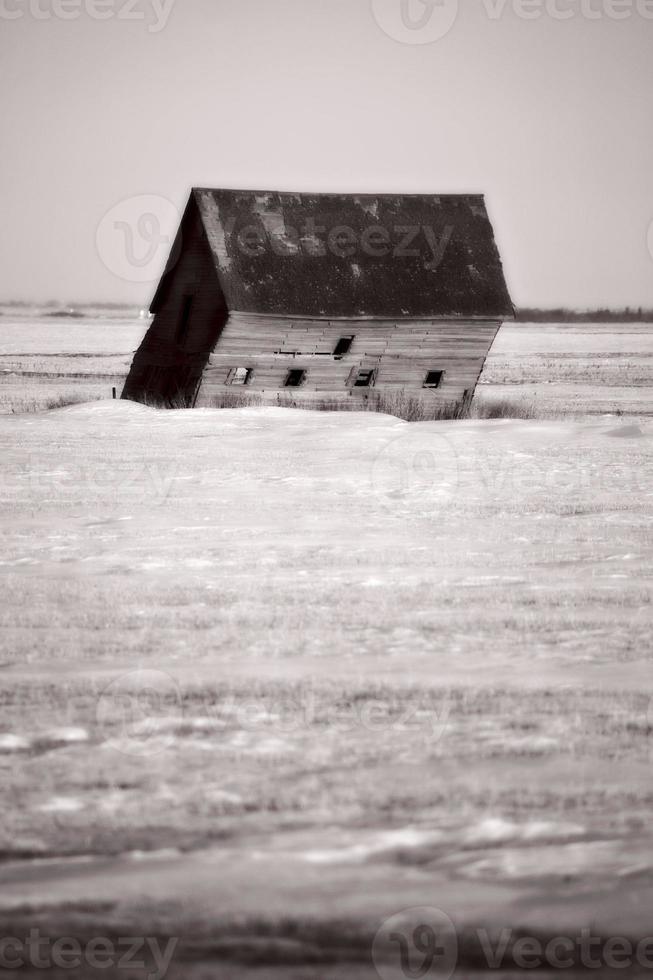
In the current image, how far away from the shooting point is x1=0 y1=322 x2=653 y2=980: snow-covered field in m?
3.67

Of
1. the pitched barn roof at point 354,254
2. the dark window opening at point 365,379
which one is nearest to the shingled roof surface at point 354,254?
the pitched barn roof at point 354,254

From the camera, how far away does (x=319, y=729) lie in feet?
17.5

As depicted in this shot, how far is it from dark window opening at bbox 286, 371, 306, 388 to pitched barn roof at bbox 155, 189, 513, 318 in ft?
4.91

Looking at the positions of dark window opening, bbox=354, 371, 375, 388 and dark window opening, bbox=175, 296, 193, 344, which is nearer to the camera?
dark window opening, bbox=175, 296, 193, 344

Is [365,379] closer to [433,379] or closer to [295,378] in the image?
[433,379]

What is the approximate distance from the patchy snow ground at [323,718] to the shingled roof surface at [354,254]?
16.4 metres

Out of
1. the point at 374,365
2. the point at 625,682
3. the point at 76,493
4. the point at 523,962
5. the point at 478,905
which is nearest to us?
the point at 523,962

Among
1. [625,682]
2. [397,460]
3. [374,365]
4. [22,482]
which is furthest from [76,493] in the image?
[374,365]

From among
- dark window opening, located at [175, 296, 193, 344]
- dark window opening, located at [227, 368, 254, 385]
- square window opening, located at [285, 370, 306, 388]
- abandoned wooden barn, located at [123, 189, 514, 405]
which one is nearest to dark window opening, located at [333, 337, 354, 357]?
abandoned wooden barn, located at [123, 189, 514, 405]

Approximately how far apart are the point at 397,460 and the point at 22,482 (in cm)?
579

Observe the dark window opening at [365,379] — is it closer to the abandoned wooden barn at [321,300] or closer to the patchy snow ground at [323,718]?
the abandoned wooden barn at [321,300]

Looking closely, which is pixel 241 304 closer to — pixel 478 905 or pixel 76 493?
pixel 76 493

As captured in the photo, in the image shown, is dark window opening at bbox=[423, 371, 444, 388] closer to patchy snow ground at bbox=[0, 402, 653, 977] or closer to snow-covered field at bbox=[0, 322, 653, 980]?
patchy snow ground at bbox=[0, 402, 653, 977]

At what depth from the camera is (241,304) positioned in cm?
2795
